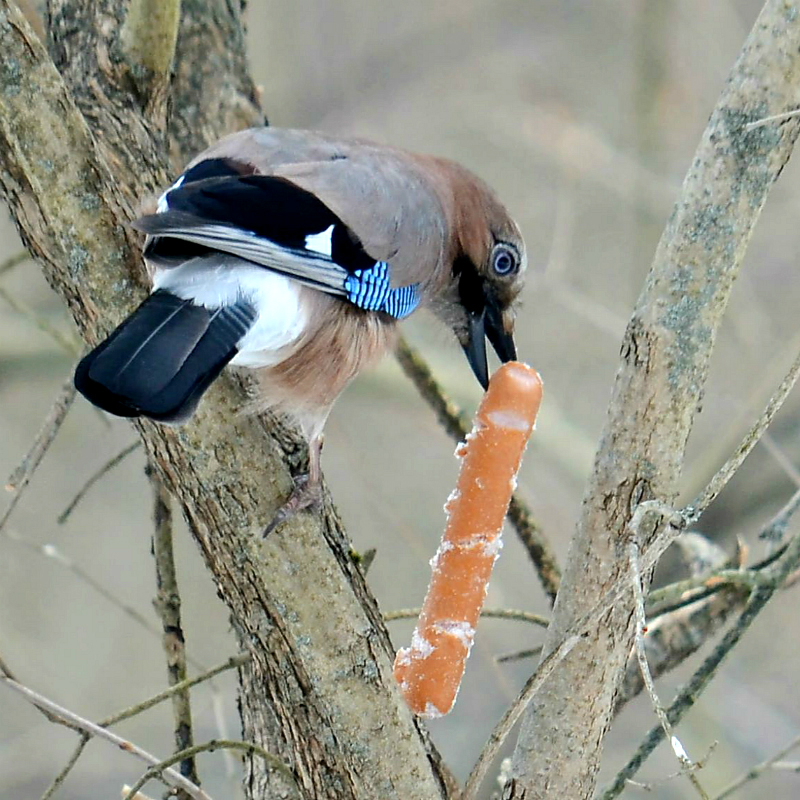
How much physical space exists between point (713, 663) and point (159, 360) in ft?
3.73

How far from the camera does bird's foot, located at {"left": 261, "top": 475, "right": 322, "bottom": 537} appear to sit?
5.83 ft

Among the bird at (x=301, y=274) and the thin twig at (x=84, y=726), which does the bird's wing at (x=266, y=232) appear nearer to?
Result: the bird at (x=301, y=274)

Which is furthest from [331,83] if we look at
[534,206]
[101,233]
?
[101,233]

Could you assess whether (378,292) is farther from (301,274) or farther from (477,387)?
(477,387)

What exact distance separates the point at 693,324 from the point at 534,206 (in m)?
4.88

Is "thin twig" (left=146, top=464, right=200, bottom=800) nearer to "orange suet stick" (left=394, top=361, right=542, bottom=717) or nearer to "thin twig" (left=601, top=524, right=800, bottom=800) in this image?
"orange suet stick" (left=394, top=361, right=542, bottom=717)

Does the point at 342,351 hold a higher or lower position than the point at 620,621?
higher

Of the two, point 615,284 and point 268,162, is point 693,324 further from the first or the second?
point 615,284

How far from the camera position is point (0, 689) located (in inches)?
248

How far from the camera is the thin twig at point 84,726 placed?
1674mm

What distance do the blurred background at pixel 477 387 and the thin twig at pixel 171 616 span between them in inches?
92.7

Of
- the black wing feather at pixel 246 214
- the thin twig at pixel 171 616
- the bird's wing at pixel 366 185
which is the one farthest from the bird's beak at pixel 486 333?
the thin twig at pixel 171 616

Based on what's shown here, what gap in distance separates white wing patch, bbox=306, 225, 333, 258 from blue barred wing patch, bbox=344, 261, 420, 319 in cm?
9

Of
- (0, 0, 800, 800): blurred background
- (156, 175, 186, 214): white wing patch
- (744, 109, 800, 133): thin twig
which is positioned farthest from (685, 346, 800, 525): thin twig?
(0, 0, 800, 800): blurred background
